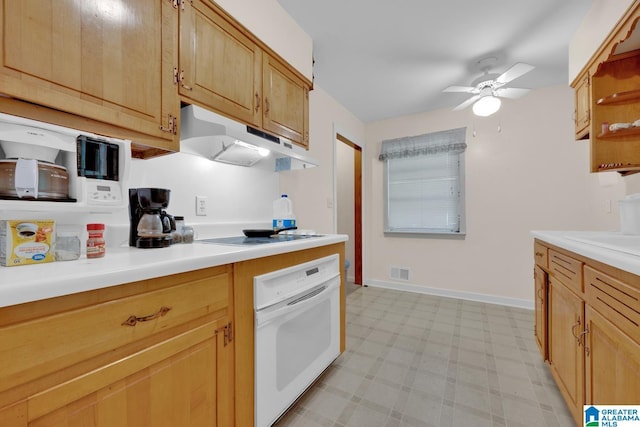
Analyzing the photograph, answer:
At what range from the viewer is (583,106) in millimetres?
1850

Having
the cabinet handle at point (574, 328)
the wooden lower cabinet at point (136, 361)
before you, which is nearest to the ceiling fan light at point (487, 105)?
the cabinet handle at point (574, 328)

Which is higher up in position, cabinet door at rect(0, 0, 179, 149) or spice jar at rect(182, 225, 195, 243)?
cabinet door at rect(0, 0, 179, 149)

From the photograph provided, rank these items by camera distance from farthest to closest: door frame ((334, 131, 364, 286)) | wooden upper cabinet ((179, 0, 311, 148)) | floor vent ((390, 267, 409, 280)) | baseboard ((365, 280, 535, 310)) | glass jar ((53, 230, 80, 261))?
door frame ((334, 131, 364, 286))
floor vent ((390, 267, 409, 280))
baseboard ((365, 280, 535, 310))
wooden upper cabinet ((179, 0, 311, 148))
glass jar ((53, 230, 80, 261))

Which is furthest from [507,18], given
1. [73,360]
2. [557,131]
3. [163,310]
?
[73,360]

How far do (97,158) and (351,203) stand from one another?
3.32 m

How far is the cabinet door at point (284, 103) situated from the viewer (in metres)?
1.62

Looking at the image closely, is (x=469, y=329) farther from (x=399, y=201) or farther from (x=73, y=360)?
(x=73, y=360)

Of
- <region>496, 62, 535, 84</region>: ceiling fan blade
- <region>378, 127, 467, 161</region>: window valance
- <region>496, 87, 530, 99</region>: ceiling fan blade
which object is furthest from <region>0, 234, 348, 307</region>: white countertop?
<region>378, 127, 467, 161</region>: window valance

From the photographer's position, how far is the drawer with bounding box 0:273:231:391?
0.53 m

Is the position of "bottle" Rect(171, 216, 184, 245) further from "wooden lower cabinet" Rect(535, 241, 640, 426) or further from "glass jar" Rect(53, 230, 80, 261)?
"wooden lower cabinet" Rect(535, 241, 640, 426)

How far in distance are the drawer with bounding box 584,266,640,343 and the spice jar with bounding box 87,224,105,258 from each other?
1647mm

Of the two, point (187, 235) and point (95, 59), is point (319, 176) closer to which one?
point (187, 235)

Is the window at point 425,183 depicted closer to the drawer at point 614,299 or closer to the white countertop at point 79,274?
the drawer at point 614,299

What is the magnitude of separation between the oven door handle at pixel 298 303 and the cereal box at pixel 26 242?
2.31 feet
